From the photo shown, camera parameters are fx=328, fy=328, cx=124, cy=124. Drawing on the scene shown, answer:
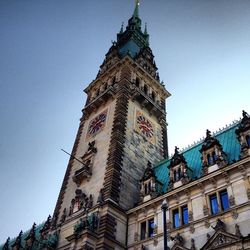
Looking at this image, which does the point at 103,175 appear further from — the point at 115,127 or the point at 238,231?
the point at 238,231

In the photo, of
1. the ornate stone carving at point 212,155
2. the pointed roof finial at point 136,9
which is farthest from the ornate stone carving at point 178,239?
the pointed roof finial at point 136,9

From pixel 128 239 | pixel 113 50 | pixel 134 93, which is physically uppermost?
pixel 113 50

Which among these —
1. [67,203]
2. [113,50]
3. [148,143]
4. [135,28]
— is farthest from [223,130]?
[135,28]

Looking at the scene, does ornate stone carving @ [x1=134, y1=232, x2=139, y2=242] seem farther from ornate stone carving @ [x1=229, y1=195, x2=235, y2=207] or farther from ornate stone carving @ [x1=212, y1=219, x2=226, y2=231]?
ornate stone carving @ [x1=229, y1=195, x2=235, y2=207]

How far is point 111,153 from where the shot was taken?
34031mm

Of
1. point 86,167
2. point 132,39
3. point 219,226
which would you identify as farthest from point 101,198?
point 132,39

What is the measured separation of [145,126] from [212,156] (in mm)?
15497

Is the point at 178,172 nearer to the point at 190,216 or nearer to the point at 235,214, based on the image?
the point at 190,216

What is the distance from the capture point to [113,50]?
192 ft

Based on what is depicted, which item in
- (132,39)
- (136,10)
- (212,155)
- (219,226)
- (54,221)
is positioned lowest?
(219,226)

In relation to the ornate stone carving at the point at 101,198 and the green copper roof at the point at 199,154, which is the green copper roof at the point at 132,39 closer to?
the green copper roof at the point at 199,154

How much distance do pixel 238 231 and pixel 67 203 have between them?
19.0 m

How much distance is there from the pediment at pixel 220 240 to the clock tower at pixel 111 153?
27.3 ft

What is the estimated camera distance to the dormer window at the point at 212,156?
86.6 ft
